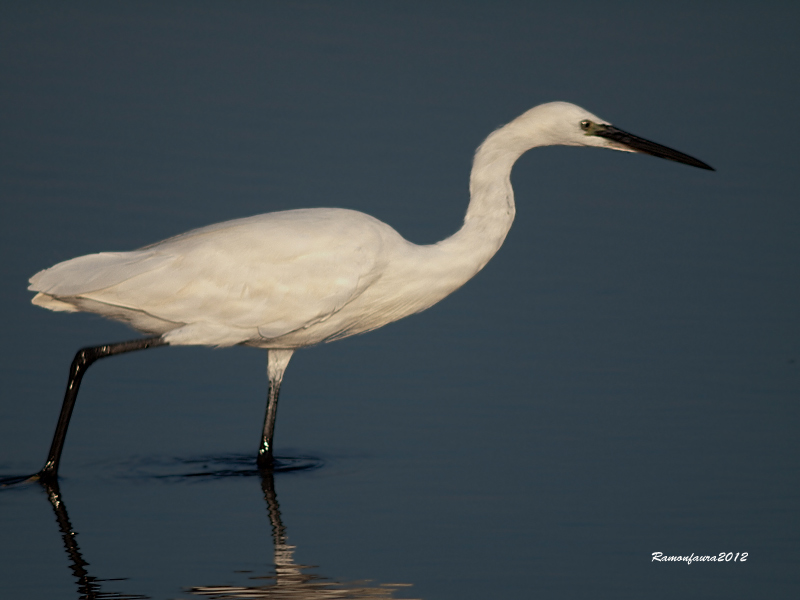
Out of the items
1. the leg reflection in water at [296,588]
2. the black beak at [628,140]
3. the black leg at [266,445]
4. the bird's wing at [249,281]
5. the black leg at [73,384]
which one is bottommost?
the leg reflection in water at [296,588]

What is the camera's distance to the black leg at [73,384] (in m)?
7.05

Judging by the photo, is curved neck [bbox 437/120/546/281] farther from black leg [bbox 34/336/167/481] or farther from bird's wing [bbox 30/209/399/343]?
black leg [bbox 34/336/167/481]

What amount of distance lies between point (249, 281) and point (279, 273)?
20 centimetres

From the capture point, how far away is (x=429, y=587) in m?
5.68

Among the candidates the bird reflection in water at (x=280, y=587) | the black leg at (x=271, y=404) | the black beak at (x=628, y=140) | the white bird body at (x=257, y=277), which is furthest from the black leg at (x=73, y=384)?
the black beak at (x=628, y=140)

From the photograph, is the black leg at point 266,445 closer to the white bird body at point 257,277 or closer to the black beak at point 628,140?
the white bird body at point 257,277

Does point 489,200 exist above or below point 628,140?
below

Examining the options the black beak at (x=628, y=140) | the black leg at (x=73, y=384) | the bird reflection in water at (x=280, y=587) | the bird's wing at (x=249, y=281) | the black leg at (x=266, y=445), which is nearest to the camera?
the bird reflection in water at (x=280, y=587)

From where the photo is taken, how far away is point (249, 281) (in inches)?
284

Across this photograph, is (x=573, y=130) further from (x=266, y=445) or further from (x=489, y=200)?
(x=266, y=445)

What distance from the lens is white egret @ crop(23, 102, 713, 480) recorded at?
7.17 metres

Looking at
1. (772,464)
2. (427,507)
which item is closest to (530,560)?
(427,507)

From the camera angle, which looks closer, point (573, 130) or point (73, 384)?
point (73, 384)

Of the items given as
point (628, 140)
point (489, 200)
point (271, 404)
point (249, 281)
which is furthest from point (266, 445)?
point (628, 140)
